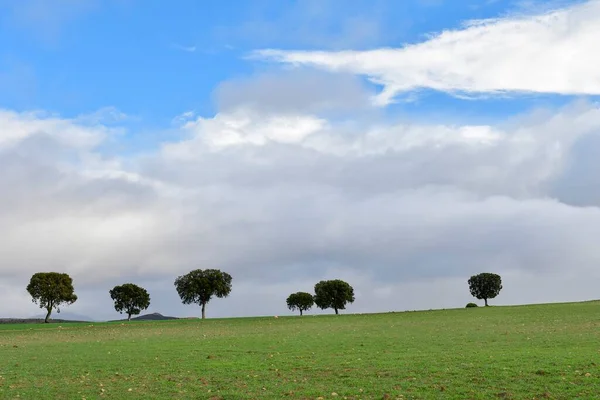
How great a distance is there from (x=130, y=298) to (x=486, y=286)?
93.8 m

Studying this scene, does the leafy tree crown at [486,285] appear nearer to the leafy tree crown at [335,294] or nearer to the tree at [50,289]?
the leafy tree crown at [335,294]

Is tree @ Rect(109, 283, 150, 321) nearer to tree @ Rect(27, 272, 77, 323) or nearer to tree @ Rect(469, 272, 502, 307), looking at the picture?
tree @ Rect(27, 272, 77, 323)

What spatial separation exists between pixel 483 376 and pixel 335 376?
6005 mm

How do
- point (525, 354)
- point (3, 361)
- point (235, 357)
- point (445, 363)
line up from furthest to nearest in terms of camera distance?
point (3, 361), point (235, 357), point (525, 354), point (445, 363)

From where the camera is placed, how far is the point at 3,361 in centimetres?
3525

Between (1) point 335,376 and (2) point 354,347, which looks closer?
(1) point 335,376

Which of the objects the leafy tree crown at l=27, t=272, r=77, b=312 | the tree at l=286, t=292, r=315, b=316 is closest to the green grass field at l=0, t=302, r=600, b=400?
the leafy tree crown at l=27, t=272, r=77, b=312

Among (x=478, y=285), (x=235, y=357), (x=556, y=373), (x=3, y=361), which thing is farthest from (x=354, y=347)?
(x=478, y=285)

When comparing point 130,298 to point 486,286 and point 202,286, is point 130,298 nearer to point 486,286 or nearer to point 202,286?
point 202,286

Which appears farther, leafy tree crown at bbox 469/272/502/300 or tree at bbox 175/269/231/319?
leafy tree crown at bbox 469/272/502/300

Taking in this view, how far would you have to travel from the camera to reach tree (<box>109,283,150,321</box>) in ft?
479

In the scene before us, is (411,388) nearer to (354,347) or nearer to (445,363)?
(445,363)

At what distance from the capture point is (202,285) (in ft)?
449

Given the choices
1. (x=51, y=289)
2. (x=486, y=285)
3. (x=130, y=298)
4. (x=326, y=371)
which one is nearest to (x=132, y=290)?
(x=130, y=298)
